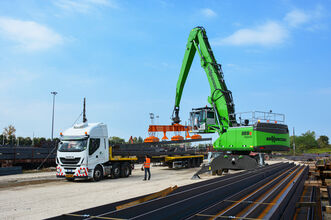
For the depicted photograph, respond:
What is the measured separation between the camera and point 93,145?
628 inches

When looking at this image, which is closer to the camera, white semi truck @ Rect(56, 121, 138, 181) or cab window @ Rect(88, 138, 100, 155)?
white semi truck @ Rect(56, 121, 138, 181)

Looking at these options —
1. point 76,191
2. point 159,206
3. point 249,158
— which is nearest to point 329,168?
point 249,158

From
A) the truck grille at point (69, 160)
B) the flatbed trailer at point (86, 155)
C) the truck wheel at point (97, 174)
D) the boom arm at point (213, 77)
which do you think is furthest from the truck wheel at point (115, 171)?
the boom arm at point (213, 77)

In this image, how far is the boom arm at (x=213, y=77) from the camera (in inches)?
765

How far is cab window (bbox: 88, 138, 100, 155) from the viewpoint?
15719 mm

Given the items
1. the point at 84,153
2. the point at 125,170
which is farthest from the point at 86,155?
the point at 125,170

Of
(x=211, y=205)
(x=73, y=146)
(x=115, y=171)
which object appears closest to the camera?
(x=211, y=205)

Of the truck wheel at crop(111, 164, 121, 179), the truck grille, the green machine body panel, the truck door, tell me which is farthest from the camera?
the truck wheel at crop(111, 164, 121, 179)

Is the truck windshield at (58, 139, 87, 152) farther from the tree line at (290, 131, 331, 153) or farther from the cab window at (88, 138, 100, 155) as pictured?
the tree line at (290, 131, 331, 153)

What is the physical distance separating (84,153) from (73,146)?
899 mm

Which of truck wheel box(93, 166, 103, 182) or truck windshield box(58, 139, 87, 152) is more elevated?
truck windshield box(58, 139, 87, 152)

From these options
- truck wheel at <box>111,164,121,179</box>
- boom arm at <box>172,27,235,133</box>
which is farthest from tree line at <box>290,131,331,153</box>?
truck wheel at <box>111,164,121,179</box>

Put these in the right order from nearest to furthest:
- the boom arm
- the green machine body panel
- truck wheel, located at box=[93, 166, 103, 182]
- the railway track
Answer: the railway track < truck wheel, located at box=[93, 166, 103, 182] < the green machine body panel < the boom arm

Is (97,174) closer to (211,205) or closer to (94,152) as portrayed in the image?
(94,152)
